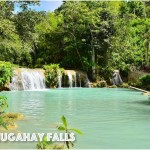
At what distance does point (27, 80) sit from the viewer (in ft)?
93.1

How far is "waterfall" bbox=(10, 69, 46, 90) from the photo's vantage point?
2750cm

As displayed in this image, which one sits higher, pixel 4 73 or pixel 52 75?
pixel 4 73

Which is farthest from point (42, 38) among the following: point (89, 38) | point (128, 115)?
point (128, 115)

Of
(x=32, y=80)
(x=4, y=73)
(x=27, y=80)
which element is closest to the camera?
(x=4, y=73)

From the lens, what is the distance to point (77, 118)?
11.6 meters

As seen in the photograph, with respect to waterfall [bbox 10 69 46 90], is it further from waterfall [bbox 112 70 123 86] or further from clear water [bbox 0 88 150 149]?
clear water [bbox 0 88 150 149]

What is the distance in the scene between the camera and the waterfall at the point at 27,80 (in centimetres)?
2750

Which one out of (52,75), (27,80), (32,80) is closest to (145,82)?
(52,75)

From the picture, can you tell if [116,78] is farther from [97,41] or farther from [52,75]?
[52,75]

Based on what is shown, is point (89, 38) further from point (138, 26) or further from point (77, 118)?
point (77, 118)

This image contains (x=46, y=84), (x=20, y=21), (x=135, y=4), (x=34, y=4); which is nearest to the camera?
(x=34, y=4)

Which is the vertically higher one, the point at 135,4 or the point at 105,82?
the point at 135,4

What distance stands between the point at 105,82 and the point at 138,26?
9.27 m

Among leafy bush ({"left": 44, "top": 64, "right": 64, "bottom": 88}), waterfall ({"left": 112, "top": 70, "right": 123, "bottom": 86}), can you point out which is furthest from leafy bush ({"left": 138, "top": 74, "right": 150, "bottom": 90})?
leafy bush ({"left": 44, "top": 64, "right": 64, "bottom": 88})
